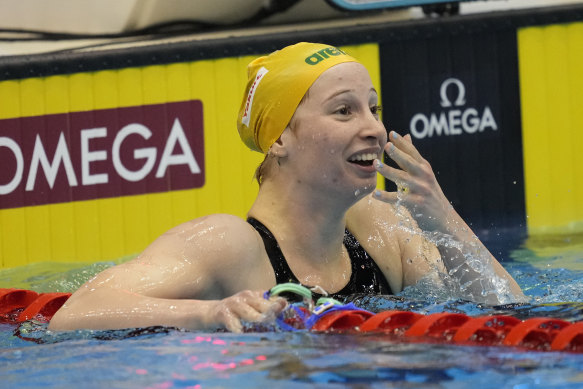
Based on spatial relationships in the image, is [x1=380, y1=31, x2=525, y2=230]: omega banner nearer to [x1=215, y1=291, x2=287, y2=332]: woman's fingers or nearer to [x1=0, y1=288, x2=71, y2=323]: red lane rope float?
[x1=0, y1=288, x2=71, y2=323]: red lane rope float

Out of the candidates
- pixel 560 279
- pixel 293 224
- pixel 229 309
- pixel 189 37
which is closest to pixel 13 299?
pixel 293 224

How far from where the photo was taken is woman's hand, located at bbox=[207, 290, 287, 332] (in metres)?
1.96

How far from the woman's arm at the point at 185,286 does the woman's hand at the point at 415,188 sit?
1.34 ft

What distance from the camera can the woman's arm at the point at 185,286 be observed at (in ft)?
6.69

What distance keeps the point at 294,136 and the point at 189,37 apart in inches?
109

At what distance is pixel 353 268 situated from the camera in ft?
8.74

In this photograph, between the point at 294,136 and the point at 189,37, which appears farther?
the point at 189,37

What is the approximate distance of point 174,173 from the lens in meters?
4.84

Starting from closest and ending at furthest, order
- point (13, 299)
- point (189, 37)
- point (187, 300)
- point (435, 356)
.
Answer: point (435, 356)
point (187, 300)
point (13, 299)
point (189, 37)

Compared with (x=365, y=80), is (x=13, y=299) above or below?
below

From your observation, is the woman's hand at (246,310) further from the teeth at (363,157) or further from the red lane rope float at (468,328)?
the teeth at (363,157)

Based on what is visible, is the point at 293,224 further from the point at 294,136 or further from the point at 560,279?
the point at 560,279

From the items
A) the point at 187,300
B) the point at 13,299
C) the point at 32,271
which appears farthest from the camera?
the point at 32,271

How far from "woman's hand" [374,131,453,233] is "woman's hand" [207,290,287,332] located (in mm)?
561
